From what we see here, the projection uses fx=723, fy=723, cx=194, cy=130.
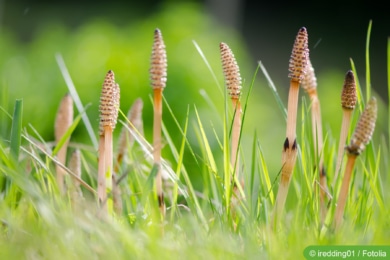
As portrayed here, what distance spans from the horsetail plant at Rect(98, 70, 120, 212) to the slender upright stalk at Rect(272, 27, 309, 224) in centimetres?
20

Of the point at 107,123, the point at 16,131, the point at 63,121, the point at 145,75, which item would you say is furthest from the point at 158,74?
the point at 145,75

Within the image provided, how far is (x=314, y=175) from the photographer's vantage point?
0.93m

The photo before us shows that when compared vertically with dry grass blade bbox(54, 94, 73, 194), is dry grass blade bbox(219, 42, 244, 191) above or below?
above

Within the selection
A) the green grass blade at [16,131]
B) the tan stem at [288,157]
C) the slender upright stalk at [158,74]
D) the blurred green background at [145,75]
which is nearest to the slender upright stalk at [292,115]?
the tan stem at [288,157]

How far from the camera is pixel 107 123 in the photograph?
2.72ft

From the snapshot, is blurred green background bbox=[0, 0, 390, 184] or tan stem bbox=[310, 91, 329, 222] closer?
tan stem bbox=[310, 91, 329, 222]

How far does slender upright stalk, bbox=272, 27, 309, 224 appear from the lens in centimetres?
82

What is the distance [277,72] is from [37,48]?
9.62ft

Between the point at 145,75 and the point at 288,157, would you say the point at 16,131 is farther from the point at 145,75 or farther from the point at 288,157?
the point at 145,75

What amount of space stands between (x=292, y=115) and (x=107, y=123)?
0.21 metres

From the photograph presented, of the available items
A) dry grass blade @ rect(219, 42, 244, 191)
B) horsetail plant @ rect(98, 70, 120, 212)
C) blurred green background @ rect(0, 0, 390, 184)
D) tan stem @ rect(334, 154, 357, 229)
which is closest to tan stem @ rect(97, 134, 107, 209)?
horsetail plant @ rect(98, 70, 120, 212)

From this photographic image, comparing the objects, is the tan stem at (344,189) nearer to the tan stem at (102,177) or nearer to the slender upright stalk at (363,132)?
the slender upright stalk at (363,132)

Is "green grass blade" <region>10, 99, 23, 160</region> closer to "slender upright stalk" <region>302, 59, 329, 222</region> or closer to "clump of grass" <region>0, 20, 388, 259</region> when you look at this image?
"clump of grass" <region>0, 20, 388, 259</region>

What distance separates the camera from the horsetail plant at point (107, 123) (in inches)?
31.9
